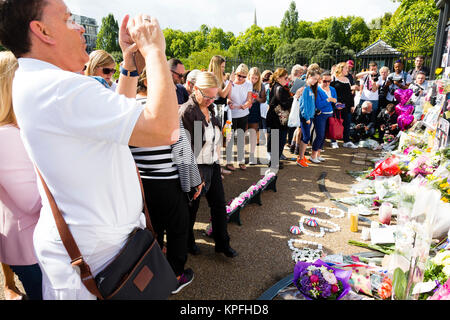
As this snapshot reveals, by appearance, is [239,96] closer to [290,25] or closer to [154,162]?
[154,162]

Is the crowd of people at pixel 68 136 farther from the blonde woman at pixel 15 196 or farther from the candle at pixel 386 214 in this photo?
the candle at pixel 386 214

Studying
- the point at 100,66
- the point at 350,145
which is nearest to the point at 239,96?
the point at 100,66

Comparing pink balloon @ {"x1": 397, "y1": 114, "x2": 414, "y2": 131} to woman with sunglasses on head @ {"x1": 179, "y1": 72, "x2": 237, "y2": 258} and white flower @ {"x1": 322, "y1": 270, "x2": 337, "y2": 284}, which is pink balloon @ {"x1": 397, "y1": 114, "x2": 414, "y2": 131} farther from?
white flower @ {"x1": 322, "y1": 270, "x2": 337, "y2": 284}

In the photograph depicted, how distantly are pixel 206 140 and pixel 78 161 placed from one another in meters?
2.08

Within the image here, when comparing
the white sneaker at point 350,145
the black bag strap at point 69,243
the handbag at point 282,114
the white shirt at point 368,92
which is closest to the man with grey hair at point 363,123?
the white shirt at point 368,92

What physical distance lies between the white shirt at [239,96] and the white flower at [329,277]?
4376mm

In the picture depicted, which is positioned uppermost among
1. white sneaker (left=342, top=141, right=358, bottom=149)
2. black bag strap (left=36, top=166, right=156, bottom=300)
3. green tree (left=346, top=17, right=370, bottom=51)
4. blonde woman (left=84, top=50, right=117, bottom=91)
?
green tree (left=346, top=17, right=370, bottom=51)

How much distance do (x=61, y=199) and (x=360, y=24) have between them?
71.4m

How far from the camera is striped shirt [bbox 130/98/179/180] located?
246 cm

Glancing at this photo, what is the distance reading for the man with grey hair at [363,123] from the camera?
848 cm

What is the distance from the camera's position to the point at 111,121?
0.98m

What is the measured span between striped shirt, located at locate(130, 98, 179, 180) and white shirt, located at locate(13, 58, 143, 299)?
1152mm

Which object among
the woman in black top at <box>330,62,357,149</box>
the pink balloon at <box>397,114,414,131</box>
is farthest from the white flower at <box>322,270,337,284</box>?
the pink balloon at <box>397,114,414,131</box>

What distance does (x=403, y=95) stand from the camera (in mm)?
7891
